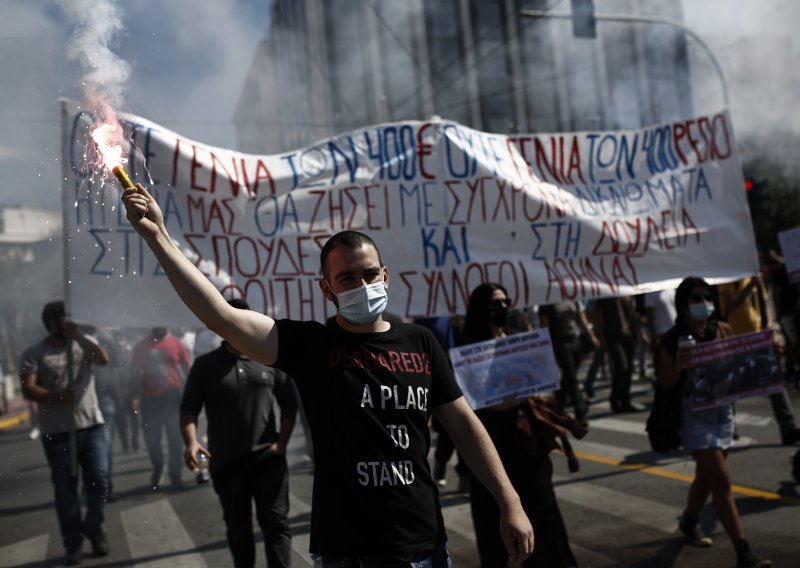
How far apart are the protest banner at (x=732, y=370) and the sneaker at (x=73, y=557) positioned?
366cm

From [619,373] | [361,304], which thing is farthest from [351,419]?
[619,373]

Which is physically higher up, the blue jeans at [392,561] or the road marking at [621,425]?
the blue jeans at [392,561]

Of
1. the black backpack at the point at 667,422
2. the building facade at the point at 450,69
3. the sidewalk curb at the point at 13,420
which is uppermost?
the building facade at the point at 450,69

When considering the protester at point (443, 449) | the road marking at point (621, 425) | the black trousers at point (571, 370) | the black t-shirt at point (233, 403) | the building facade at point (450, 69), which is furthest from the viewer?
the building facade at point (450, 69)

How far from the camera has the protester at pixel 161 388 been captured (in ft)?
23.8

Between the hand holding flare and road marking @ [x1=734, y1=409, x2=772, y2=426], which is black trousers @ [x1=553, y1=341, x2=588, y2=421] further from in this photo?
the hand holding flare

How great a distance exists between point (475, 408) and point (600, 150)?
244 cm

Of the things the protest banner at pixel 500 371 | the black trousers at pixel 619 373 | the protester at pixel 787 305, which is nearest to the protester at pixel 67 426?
the protest banner at pixel 500 371

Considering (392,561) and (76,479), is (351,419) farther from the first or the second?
(76,479)

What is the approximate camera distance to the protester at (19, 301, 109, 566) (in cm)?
505

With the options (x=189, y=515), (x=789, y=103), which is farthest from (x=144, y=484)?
(x=789, y=103)

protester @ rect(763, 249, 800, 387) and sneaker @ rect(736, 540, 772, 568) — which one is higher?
protester @ rect(763, 249, 800, 387)

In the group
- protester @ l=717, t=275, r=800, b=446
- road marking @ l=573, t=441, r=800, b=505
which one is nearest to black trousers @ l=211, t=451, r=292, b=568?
road marking @ l=573, t=441, r=800, b=505

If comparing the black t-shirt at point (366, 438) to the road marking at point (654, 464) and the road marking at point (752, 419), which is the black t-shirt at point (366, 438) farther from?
the road marking at point (752, 419)
